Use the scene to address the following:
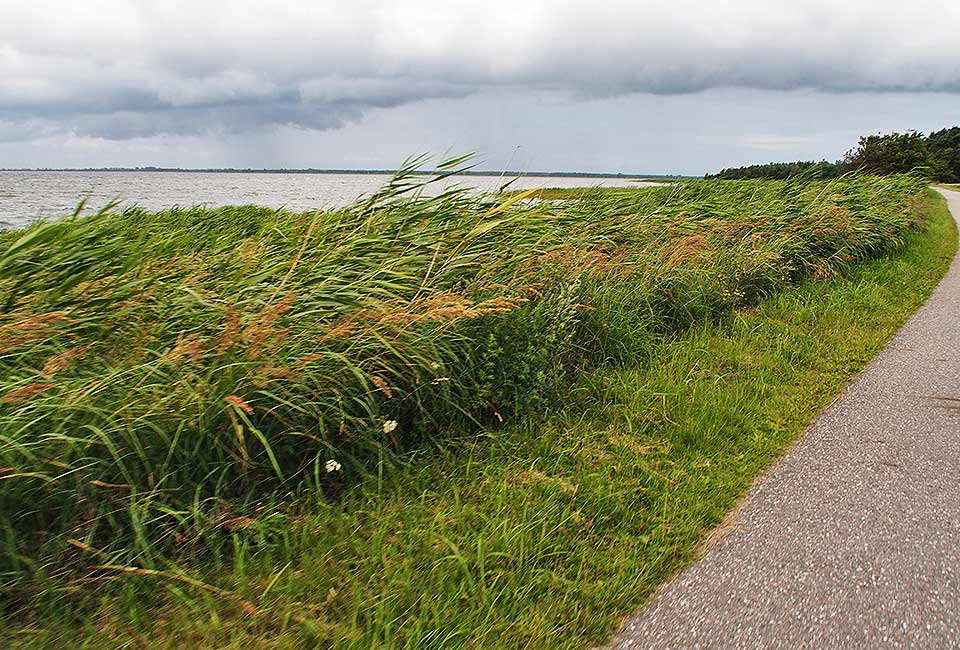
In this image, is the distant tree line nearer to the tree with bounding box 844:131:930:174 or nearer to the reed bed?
the tree with bounding box 844:131:930:174

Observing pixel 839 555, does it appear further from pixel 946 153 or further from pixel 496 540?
pixel 946 153

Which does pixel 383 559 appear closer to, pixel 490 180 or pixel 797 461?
pixel 797 461

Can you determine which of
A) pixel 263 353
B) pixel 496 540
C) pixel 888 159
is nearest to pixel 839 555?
pixel 496 540

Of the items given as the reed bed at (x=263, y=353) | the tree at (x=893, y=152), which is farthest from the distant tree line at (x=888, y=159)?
the reed bed at (x=263, y=353)

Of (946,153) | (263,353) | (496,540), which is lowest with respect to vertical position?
(946,153)

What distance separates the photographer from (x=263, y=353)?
10.0ft

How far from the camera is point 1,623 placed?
7.04 ft

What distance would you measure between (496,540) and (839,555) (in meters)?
1.32

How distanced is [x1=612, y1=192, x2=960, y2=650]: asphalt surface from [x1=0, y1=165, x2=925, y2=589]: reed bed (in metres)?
1.42

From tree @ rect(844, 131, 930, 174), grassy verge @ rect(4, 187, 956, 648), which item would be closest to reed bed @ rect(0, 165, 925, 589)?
grassy verge @ rect(4, 187, 956, 648)

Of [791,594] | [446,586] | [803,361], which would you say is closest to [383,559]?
[446,586]

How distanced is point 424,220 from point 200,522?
301 cm

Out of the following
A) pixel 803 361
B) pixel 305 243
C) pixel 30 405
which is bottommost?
pixel 803 361

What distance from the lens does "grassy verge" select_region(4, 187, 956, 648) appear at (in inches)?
85.0
